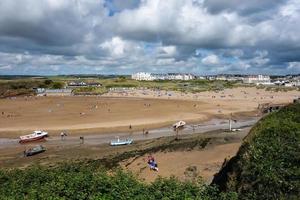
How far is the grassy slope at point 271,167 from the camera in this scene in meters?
11.1

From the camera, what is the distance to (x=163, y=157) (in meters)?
30.8

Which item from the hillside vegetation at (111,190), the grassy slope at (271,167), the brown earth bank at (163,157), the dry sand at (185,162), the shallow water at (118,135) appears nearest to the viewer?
the grassy slope at (271,167)

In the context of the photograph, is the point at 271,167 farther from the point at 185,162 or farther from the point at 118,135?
the point at 118,135

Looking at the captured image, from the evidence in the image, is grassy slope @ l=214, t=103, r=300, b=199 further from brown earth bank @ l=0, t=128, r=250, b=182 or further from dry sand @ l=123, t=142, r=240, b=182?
dry sand @ l=123, t=142, r=240, b=182

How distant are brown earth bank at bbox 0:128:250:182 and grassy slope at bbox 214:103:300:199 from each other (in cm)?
719

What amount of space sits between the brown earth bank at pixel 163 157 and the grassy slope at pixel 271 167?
7187 millimetres

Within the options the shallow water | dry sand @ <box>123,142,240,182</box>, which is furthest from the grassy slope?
the shallow water

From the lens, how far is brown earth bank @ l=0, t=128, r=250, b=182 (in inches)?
1001

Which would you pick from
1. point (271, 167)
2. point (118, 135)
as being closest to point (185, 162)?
point (271, 167)

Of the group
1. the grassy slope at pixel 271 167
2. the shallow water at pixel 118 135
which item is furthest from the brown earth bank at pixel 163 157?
the grassy slope at pixel 271 167

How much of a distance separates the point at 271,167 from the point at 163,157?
766 inches

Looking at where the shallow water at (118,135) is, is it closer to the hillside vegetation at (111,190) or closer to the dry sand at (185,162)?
the dry sand at (185,162)

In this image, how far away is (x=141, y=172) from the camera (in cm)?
2622

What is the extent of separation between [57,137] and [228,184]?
4149 cm
